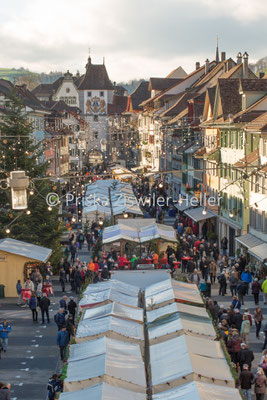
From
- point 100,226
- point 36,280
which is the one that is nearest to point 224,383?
point 36,280

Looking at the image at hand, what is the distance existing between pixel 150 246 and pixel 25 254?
27.3 feet

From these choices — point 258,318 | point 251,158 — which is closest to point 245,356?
point 258,318

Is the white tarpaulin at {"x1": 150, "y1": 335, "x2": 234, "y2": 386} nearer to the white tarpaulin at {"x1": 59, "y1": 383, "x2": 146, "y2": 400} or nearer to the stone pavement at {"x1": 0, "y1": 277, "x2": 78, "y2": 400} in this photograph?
the white tarpaulin at {"x1": 59, "y1": 383, "x2": 146, "y2": 400}

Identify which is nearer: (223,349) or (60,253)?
(223,349)

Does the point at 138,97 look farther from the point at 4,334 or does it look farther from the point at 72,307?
the point at 4,334

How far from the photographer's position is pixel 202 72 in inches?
3556

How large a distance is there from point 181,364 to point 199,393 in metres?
2.31

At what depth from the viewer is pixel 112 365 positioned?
18.2 metres

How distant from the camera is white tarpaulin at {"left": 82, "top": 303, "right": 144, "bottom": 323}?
23797mm

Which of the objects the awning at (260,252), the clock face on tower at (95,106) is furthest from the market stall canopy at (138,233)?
the clock face on tower at (95,106)

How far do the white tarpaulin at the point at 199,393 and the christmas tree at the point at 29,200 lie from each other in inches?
1021

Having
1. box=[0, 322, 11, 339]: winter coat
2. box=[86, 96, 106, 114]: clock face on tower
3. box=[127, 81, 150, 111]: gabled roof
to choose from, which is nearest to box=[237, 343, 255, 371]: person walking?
box=[0, 322, 11, 339]: winter coat

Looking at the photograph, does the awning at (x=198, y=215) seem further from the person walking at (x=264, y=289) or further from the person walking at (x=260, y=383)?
the person walking at (x=260, y=383)

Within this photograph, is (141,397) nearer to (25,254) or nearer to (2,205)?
(25,254)
